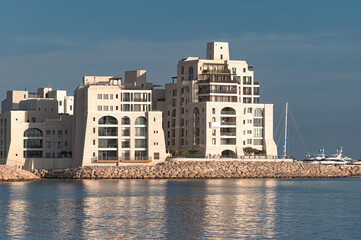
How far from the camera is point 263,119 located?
457 feet

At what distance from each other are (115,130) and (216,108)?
1715 cm

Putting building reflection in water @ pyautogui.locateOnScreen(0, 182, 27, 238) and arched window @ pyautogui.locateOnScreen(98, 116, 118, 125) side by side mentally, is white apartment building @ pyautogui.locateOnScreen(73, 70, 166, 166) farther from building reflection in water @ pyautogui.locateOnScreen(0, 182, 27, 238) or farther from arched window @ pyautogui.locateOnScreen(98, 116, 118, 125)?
building reflection in water @ pyautogui.locateOnScreen(0, 182, 27, 238)

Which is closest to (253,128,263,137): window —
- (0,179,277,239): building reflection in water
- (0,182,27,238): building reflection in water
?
(0,179,277,239): building reflection in water

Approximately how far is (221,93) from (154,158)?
16043 mm

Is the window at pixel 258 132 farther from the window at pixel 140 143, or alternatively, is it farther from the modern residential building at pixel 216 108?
the window at pixel 140 143

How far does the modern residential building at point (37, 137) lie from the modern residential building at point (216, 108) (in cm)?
1788

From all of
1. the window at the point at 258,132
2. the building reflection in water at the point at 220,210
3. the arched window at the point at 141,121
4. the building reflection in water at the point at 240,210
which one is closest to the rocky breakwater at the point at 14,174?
the arched window at the point at 141,121

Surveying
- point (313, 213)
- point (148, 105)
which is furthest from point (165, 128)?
point (313, 213)

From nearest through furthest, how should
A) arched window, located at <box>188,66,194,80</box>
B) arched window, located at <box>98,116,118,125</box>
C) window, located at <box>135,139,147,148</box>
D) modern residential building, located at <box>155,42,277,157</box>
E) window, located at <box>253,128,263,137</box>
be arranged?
1. arched window, located at <box>98,116,118,125</box>
2. window, located at <box>135,139,147,148</box>
3. modern residential building, located at <box>155,42,277,157</box>
4. arched window, located at <box>188,66,194,80</box>
5. window, located at <box>253,128,263,137</box>

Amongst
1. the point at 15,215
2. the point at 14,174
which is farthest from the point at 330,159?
the point at 15,215

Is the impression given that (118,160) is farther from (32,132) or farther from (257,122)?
(257,122)

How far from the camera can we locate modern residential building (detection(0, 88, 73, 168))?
134m

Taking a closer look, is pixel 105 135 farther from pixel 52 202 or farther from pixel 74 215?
pixel 74 215

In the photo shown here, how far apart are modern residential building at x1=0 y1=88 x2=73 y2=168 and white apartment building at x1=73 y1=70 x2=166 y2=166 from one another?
7.52 metres
